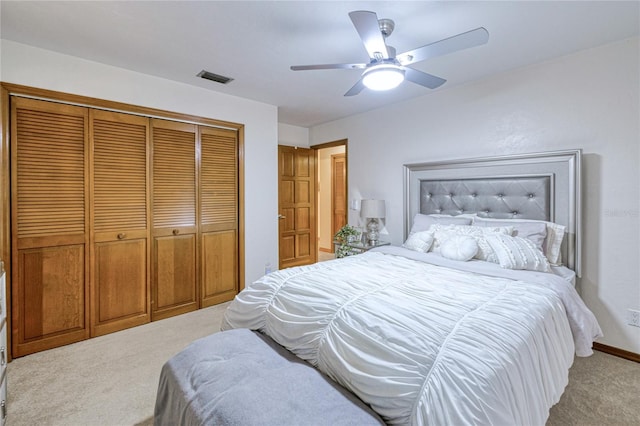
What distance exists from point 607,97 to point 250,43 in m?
2.87

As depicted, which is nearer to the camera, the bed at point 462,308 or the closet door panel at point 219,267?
the bed at point 462,308

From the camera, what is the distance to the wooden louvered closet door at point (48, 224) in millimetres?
2375

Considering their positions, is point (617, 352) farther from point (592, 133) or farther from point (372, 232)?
point (372, 232)

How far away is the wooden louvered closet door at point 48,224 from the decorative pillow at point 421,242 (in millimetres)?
2981

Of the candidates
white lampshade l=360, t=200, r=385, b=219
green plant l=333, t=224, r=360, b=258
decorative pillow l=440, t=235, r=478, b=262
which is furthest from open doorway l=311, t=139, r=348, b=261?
decorative pillow l=440, t=235, r=478, b=262

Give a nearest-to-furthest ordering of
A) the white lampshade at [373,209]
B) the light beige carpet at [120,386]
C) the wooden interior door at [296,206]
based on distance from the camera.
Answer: the light beige carpet at [120,386] < the white lampshade at [373,209] < the wooden interior door at [296,206]

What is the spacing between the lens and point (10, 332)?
234 cm

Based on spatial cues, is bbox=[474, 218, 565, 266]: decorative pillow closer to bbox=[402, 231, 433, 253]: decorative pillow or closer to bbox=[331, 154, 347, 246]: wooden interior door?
bbox=[402, 231, 433, 253]: decorative pillow

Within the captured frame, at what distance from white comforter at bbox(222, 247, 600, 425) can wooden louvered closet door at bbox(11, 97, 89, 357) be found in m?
1.58

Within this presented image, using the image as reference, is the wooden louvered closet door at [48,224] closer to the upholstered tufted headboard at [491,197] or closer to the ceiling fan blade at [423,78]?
the ceiling fan blade at [423,78]

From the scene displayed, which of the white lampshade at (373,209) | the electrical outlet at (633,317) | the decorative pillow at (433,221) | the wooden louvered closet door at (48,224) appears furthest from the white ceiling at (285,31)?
the electrical outlet at (633,317)

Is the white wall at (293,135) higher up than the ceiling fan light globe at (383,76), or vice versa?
the white wall at (293,135)

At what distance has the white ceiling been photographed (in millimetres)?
1908

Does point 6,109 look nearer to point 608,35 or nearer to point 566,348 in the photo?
point 566,348
